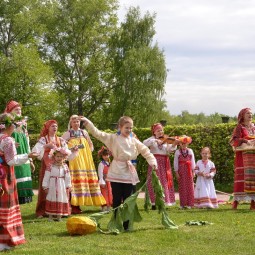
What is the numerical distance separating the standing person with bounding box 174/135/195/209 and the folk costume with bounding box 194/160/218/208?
14 centimetres

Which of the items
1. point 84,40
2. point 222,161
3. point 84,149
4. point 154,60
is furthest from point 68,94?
point 84,149

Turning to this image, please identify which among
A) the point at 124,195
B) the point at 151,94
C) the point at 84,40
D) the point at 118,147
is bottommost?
the point at 124,195

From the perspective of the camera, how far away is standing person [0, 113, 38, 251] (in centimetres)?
705

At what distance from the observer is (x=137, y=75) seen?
3944cm

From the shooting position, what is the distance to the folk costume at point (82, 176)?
36.8 ft

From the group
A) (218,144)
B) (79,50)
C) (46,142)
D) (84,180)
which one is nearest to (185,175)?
(84,180)

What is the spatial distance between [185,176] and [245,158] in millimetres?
1472

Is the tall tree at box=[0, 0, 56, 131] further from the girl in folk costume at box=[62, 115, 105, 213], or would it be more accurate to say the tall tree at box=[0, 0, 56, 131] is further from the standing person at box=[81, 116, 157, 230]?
the standing person at box=[81, 116, 157, 230]

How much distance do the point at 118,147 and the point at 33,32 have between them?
34.8 metres

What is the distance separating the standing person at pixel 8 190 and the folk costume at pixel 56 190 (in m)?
2.55

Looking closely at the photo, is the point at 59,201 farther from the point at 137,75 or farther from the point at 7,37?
the point at 7,37

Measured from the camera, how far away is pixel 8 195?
7.16m

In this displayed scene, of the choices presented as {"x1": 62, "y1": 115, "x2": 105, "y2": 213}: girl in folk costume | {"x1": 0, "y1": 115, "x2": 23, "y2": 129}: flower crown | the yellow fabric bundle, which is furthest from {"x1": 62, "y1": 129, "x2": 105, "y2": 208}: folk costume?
{"x1": 0, "y1": 115, "x2": 23, "y2": 129}: flower crown

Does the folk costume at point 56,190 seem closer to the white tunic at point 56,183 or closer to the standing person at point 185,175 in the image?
the white tunic at point 56,183
